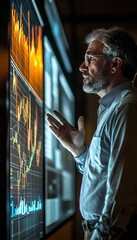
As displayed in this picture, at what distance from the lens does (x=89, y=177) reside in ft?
6.44

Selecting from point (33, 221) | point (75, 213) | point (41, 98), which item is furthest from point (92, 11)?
point (33, 221)

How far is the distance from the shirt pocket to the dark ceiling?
3.79 metres

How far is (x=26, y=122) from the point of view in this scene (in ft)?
7.74

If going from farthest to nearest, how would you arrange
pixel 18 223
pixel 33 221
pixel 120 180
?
1. pixel 33 221
2. pixel 18 223
3. pixel 120 180

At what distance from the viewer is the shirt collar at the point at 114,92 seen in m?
2.11

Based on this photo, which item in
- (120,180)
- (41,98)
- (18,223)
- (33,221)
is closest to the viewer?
(120,180)

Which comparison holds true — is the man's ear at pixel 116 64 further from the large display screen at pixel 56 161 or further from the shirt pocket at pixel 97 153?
the large display screen at pixel 56 161

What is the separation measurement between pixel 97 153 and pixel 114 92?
0.29 meters

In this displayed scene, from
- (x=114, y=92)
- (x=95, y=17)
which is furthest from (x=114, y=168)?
(x=95, y=17)

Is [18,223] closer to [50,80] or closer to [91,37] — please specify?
[91,37]

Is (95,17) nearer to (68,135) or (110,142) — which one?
(68,135)

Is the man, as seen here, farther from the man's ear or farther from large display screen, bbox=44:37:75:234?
large display screen, bbox=44:37:75:234

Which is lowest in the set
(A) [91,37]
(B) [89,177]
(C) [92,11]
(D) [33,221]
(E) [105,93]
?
(D) [33,221]

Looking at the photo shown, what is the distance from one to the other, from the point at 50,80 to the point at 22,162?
1.46 meters
